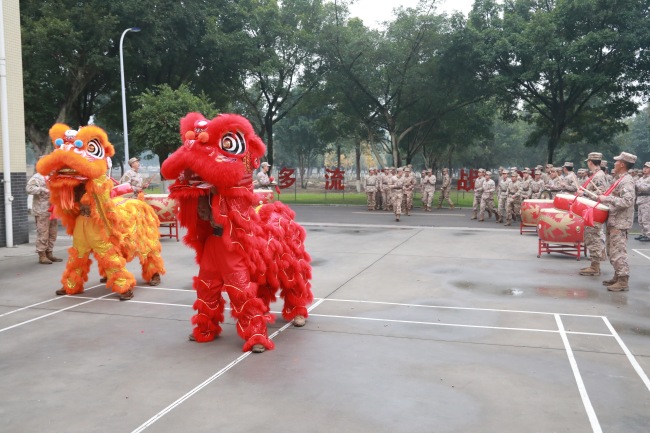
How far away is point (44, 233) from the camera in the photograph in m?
11.2

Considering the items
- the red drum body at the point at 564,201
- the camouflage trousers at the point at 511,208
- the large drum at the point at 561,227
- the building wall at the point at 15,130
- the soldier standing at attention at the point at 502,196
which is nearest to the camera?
the red drum body at the point at 564,201

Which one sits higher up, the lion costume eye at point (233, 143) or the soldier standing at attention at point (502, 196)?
the lion costume eye at point (233, 143)

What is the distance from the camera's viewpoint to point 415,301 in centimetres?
812

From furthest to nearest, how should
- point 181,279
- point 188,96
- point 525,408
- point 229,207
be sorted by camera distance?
1. point 188,96
2. point 181,279
3. point 229,207
4. point 525,408

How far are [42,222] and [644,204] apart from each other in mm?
15606

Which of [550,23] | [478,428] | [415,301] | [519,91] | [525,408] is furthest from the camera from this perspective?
[519,91]

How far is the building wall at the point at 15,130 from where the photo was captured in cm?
1355

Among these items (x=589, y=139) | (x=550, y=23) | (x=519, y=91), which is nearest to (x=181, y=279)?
(x=550, y=23)

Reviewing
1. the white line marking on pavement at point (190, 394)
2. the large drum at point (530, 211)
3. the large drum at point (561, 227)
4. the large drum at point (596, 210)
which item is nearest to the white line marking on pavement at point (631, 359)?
the large drum at point (596, 210)

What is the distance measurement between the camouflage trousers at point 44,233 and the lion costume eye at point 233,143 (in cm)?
721

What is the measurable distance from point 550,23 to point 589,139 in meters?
8.49

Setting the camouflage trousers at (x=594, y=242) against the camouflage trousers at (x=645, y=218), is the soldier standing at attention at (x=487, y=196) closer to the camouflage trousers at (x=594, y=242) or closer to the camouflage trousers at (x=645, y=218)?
the camouflage trousers at (x=645, y=218)

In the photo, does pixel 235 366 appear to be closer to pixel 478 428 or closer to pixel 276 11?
pixel 478 428

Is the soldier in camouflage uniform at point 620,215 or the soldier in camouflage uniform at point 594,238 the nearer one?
the soldier in camouflage uniform at point 620,215
